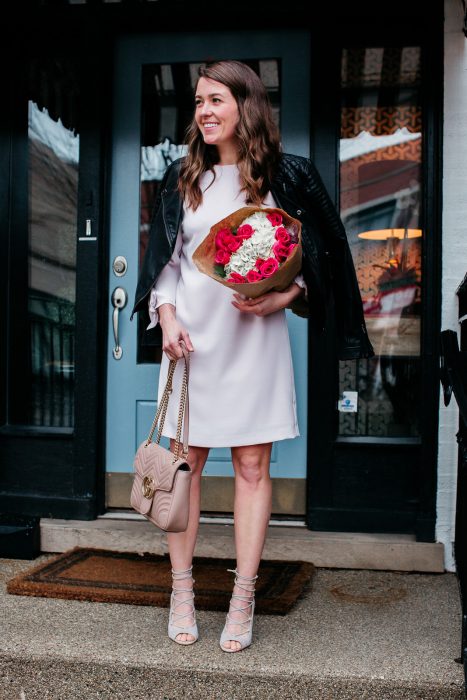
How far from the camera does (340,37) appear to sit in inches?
134

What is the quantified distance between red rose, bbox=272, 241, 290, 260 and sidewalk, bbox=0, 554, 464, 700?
→ 1172 mm

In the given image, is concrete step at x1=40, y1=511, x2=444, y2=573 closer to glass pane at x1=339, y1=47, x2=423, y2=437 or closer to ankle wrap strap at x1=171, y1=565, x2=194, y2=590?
glass pane at x1=339, y1=47, x2=423, y2=437

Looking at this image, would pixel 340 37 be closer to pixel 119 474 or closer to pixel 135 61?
pixel 135 61

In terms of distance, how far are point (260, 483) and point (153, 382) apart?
130cm

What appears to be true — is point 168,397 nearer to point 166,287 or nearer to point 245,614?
point 166,287

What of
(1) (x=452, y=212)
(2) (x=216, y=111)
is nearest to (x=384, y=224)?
(1) (x=452, y=212)

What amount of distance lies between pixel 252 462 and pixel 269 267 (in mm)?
648

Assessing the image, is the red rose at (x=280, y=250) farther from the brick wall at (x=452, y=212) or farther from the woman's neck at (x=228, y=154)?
the brick wall at (x=452, y=212)

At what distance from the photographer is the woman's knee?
2369 mm

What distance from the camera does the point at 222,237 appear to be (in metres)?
2.15

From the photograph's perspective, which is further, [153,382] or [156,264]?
[153,382]

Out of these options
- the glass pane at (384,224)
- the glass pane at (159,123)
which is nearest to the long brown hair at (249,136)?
the glass pane at (384,224)

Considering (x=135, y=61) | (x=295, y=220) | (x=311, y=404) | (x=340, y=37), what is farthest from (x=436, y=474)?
(x=135, y=61)

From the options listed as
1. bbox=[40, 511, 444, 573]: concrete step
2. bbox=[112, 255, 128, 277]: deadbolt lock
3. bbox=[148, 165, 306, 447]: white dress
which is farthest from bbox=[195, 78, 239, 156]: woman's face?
bbox=[40, 511, 444, 573]: concrete step
